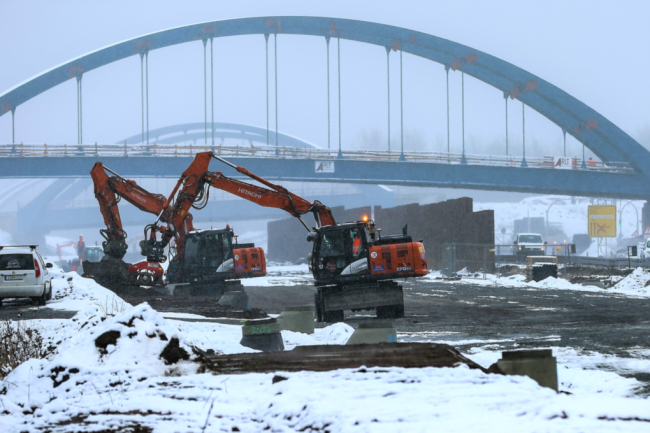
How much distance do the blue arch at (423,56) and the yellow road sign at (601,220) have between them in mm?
21133

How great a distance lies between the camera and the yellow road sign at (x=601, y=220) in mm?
57250

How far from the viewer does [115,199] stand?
27531mm

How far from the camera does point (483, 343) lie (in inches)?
571

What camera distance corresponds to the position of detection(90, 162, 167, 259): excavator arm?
27.3 meters

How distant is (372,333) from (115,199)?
57.3 ft

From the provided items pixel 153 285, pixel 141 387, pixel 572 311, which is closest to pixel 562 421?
pixel 141 387

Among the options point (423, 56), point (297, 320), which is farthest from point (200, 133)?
point (297, 320)

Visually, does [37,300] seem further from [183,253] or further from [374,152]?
[374,152]

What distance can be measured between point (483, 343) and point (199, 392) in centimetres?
816

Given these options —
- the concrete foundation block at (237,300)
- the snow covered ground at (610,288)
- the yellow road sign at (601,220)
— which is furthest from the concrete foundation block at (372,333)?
the yellow road sign at (601,220)

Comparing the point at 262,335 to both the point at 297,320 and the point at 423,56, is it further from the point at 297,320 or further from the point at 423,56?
the point at 423,56

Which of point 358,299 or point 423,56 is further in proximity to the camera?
point 423,56

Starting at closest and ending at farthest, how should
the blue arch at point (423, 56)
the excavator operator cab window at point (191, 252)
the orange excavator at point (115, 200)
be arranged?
the orange excavator at point (115, 200)
the excavator operator cab window at point (191, 252)
the blue arch at point (423, 56)

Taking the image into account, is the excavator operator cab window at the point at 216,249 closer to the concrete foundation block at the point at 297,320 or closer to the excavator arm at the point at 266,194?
the excavator arm at the point at 266,194
